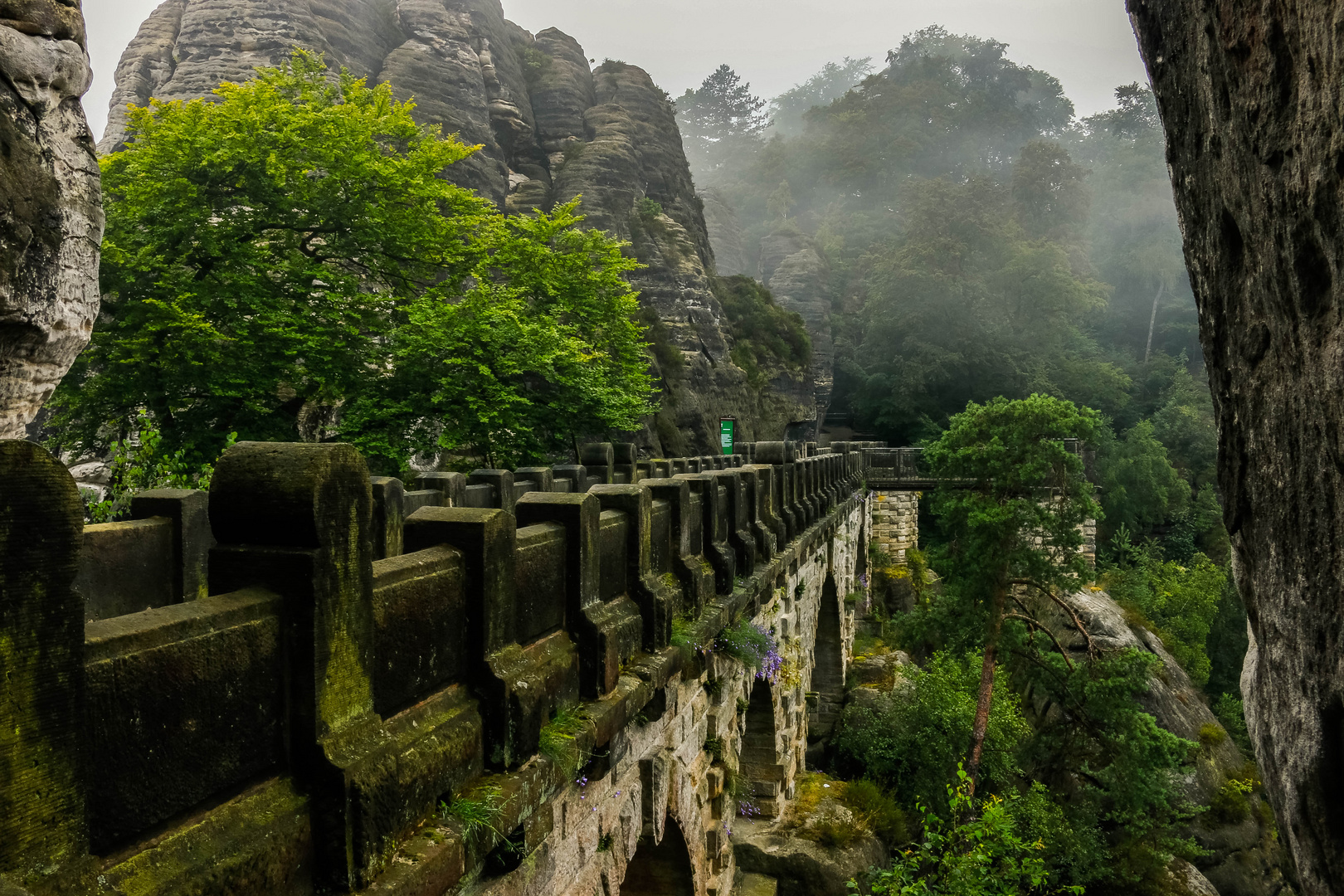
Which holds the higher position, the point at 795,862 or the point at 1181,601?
the point at 795,862

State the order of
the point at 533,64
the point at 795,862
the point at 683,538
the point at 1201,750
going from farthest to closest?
the point at 533,64, the point at 1201,750, the point at 795,862, the point at 683,538

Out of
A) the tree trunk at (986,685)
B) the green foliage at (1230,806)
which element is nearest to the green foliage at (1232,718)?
the green foliage at (1230,806)

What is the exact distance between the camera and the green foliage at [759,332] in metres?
35.0

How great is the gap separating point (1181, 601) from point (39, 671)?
32.9 metres

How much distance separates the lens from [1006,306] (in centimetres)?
4444

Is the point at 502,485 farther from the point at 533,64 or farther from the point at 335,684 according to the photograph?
the point at 533,64

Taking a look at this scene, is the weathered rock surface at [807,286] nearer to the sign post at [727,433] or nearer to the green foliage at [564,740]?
the sign post at [727,433]

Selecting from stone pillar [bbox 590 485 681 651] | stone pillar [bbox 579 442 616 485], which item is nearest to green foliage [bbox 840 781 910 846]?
stone pillar [bbox 579 442 616 485]

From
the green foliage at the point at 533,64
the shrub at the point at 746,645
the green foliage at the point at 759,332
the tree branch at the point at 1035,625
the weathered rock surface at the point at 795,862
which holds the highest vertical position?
the green foliage at the point at 533,64

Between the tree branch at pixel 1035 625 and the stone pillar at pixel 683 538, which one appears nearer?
the stone pillar at pixel 683 538

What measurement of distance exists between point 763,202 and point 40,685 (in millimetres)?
67393

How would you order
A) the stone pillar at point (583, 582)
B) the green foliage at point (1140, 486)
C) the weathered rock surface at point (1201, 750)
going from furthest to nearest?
the green foliage at point (1140, 486)
the weathered rock surface at point (1201, 750)
the stone pillar at point (583, 582)

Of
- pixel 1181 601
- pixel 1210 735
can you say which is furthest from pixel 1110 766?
pixel 1181 601

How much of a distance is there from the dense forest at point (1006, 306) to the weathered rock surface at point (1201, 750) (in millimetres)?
1512
